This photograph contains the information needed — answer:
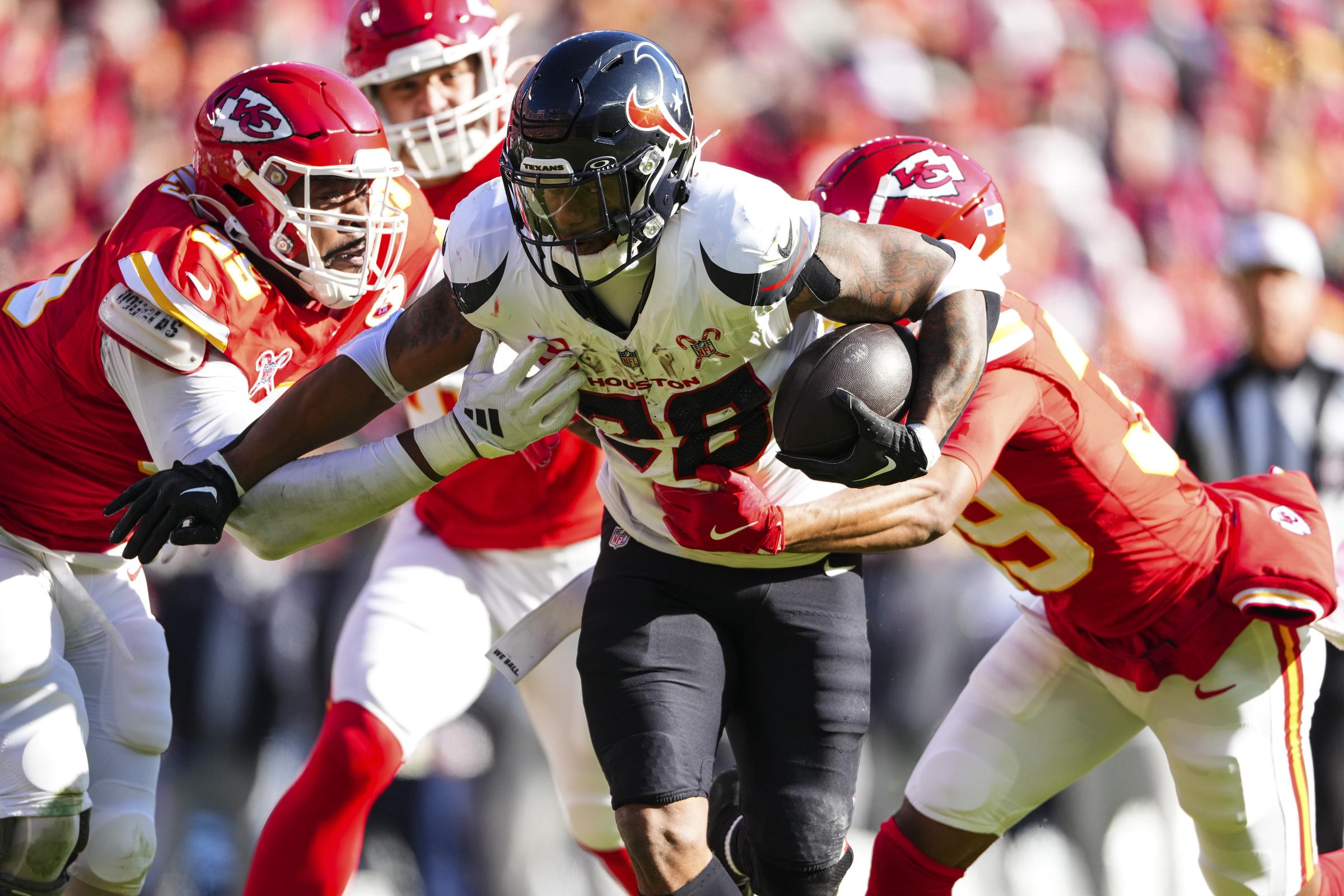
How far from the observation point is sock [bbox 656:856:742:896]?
2.18 m

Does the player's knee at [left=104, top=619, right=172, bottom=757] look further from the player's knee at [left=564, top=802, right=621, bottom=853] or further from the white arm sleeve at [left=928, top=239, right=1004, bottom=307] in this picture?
the white arm sleeve at [left=928, top=239, right=1004, bottom=307]

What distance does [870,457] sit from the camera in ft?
6.66

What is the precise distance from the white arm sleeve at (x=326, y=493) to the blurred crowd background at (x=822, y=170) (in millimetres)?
1863

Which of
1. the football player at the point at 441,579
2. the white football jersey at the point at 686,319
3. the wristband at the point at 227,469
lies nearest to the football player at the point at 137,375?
the wristband at the point at 227,469

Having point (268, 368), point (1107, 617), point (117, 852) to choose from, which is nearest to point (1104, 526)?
point (1107, 617)

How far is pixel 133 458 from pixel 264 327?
1.31 ft

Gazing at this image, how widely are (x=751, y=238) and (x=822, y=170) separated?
2.83m

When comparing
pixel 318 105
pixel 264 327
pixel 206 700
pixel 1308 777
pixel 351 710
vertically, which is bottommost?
pixel 206 700

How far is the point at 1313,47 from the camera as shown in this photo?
A: 532 cm

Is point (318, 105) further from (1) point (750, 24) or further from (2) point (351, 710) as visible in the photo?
(1) point (750, 24)

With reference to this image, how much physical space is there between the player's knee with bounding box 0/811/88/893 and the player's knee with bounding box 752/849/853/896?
131 centimetres

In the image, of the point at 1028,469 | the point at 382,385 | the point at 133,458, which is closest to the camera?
the point at 382,385

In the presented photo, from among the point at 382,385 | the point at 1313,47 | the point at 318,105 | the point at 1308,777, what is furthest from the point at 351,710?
the point at 1313,47

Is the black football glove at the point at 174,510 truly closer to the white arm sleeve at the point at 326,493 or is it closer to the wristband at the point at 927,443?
the white arm sleeve at the point at 326,493
